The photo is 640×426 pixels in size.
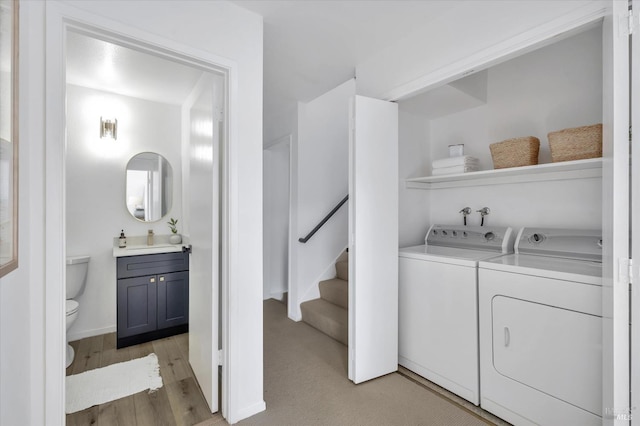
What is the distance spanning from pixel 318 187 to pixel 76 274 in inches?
99.3

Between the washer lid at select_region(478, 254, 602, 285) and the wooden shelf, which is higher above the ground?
the wooden shelf

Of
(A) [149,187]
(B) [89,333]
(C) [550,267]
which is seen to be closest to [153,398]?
(B) [89,333]

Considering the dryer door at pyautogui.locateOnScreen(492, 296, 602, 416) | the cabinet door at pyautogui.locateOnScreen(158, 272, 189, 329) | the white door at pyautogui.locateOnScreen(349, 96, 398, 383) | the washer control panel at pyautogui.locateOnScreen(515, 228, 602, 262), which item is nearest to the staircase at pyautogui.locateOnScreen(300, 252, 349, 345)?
the white door at pyautogui.locateOnScreen(349, 96, 398, 383)

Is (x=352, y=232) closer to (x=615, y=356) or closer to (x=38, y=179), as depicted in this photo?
(x=615, y=356)

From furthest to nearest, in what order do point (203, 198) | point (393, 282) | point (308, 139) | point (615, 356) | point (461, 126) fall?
point (308, 139) → point (461, 126) → point (393, 282) → point (203, 198) → point (615, 356)

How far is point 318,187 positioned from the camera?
3.51 m

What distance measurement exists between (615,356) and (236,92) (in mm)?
2124

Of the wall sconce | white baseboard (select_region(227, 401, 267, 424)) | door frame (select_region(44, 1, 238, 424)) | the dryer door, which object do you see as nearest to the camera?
door frame (select_region(44, 1, 238, 424))

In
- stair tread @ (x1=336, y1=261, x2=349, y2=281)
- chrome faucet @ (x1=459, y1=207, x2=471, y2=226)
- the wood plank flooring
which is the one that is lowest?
the wood plank flooring

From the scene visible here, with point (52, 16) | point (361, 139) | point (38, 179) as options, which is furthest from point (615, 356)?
point (52, 16)

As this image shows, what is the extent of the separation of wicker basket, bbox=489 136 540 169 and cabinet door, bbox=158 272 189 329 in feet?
9.79

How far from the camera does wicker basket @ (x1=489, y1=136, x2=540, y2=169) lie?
6.10 ft

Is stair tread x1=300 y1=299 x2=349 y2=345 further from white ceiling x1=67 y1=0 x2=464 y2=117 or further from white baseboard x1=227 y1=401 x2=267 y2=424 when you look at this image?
white ceiling x1=67 y1=0 x2=464 y2=117

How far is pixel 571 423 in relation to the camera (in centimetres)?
141
